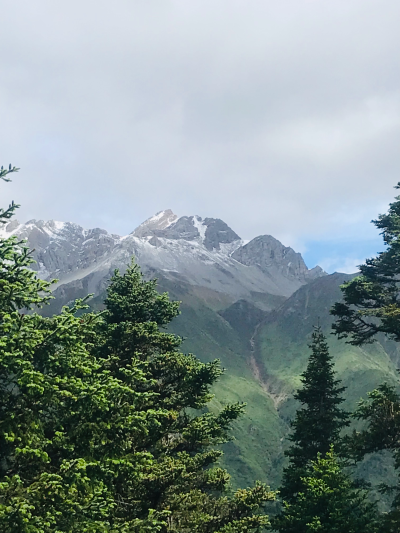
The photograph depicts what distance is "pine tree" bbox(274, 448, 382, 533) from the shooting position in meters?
17.8

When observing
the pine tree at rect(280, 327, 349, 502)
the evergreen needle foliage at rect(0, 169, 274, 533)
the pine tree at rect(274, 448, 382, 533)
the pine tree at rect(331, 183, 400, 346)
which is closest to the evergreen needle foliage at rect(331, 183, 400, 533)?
the pine tree at rect(331, 183, 400, 346)

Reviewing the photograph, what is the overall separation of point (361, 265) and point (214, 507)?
49.5 feet

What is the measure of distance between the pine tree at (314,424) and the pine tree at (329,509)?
3.14 metres

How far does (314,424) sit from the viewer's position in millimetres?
26016

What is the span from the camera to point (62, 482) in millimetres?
9773

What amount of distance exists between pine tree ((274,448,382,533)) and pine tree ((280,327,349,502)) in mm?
3137

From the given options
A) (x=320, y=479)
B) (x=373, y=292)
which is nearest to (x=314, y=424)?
(x=320, y=479)

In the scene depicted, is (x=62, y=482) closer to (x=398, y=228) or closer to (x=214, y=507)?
(x=214, y=507)

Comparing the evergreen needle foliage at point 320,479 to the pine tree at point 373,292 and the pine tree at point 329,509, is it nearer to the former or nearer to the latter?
the pine tree at point 329,509

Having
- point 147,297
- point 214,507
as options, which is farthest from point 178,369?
point 214,507

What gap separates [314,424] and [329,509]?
301 inches

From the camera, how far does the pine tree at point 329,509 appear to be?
1784cm

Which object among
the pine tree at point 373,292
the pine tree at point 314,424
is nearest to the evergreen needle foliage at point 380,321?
the pine tree at point 373,292

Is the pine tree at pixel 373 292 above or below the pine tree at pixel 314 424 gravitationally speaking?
above
